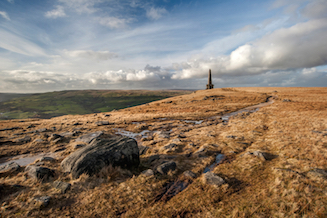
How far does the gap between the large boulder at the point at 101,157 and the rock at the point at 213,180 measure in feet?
16.8

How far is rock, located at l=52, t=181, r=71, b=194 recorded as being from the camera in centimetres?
803

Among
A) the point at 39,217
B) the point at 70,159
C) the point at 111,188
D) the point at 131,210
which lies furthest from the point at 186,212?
the point at 70,159

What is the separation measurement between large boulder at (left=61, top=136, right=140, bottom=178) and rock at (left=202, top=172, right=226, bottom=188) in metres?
5.13

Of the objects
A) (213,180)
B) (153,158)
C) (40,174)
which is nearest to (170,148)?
(153,158)

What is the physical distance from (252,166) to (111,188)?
967cm

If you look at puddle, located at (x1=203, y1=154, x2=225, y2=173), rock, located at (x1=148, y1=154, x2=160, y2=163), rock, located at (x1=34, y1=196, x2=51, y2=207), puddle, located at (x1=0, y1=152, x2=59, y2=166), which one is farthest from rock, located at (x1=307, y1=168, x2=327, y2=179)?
puddle, located at (x1=0, y1=152, x2=59, y2=166)

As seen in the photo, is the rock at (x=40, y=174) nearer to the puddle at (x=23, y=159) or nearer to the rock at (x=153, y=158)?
the puddle at (x=23, y=159)

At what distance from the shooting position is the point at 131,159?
1066 centimetres

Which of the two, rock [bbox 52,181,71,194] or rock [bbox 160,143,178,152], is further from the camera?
rock [bbox 160,143,178,152]

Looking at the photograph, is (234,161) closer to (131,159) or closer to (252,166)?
(252,166)

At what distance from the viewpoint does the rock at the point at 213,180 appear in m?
8.31

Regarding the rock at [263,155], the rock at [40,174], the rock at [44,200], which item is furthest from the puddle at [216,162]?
the rock at [40,174]

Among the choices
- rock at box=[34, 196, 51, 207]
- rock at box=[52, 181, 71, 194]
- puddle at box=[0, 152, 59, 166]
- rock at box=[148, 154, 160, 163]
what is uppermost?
rock at box=[34, 196, 51, 207]

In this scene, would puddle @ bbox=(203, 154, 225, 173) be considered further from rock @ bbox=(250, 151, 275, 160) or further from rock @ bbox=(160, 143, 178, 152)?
rock @ bbox=(160, 143, 178, 152)
